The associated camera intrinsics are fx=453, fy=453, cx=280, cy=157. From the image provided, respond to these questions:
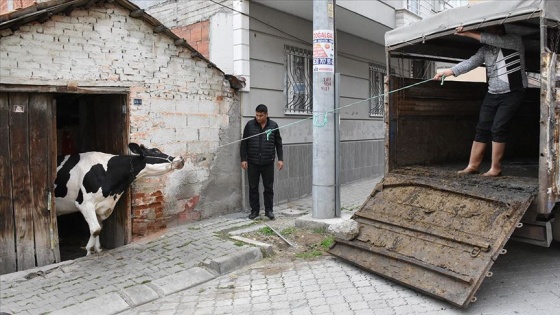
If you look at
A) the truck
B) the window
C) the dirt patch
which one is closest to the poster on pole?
the truck

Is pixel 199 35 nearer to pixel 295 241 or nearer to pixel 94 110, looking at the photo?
pixel 94 110

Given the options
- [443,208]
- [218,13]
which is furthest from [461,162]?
[218,13]

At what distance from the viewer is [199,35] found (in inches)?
329

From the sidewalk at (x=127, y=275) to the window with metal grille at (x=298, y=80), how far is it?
Result: 345 centimetres

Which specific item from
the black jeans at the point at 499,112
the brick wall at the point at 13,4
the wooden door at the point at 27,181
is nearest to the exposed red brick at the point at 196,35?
the brick wall at the point at 13,4

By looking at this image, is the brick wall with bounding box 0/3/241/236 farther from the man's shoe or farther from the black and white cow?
the man's shoe

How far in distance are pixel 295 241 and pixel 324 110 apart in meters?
1.89

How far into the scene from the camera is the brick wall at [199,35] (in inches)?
323

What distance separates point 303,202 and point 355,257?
3.97 meters

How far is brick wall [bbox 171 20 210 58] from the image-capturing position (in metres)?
8.21

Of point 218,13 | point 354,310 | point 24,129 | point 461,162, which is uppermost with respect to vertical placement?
point 218,13

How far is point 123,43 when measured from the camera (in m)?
5.90

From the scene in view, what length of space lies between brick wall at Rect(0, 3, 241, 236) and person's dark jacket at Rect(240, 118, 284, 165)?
413 mm

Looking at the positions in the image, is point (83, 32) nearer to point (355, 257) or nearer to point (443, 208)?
point (355, 257)
